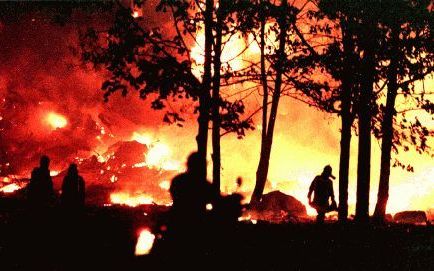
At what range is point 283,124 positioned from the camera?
34531 mm

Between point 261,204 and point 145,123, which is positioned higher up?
point 145,123

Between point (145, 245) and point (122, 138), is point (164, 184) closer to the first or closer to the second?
point (122, 138)

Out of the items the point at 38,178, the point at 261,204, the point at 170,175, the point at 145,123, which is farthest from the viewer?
the point at 145,123

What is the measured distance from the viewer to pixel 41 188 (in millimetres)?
11570

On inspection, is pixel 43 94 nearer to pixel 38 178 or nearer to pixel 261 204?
pixel 261 204

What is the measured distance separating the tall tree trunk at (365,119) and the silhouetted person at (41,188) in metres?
7.64

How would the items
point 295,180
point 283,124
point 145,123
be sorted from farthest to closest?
point 145,123
point 283,124
point 295,180

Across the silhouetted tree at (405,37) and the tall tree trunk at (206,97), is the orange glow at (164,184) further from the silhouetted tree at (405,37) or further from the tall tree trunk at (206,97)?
the silhouetted tree at (405,37)

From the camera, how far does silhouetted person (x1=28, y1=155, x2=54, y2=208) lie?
11.5 metres

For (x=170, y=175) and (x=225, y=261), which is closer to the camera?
(x=225, y=261)

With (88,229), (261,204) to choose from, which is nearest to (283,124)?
(261,204)

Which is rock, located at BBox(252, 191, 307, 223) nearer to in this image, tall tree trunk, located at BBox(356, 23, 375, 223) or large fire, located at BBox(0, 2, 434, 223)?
tall tree trunk, located at BBox(356, 23, 375, 223)

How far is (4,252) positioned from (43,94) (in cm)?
2967

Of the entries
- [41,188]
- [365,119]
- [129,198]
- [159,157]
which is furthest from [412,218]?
[159,157]
